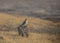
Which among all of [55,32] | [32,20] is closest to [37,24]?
[32,20]

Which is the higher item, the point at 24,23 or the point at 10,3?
the point at 10,3

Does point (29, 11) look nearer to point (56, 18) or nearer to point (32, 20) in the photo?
point (32, 20)

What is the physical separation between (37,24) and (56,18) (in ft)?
0.65

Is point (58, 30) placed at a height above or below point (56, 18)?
below

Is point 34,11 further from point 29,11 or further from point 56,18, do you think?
point 56,18

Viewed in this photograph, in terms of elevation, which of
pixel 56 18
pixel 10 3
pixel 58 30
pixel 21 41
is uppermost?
pixel 10 3

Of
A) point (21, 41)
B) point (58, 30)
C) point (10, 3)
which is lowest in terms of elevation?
point (21, 41)

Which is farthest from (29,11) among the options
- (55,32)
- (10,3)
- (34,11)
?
(55,32)

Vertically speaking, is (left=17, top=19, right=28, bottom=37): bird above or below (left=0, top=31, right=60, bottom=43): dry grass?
above

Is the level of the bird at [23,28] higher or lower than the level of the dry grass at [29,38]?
higher

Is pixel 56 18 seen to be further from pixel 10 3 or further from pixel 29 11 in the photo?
pixel 10 3

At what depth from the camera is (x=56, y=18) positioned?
1699 millimetres

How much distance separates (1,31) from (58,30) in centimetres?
57

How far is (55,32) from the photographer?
171cm
